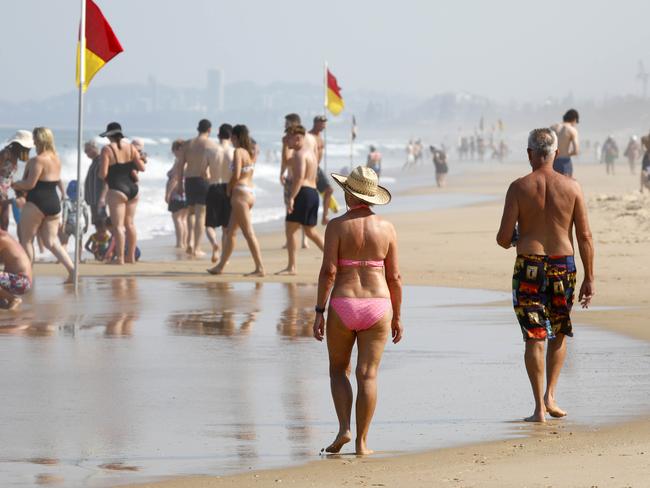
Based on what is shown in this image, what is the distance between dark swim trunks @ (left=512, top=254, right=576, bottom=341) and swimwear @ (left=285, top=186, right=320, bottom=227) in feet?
26.6

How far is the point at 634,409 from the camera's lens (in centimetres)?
798

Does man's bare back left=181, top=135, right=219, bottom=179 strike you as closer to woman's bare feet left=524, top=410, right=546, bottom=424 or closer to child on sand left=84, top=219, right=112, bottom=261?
child on sand left=84, top=219, right=112, bottom=261

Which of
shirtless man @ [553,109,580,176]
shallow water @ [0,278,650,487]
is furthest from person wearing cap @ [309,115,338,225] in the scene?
shallow water @ [0,278,650,487]

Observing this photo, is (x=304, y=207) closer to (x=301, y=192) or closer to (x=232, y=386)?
(x=301, y=192)

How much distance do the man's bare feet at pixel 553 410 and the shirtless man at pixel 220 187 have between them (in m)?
8.87

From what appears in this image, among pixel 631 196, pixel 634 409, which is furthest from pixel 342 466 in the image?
pixel 631 196

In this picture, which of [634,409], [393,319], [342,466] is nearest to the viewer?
[342,466]

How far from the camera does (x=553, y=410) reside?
7.80m

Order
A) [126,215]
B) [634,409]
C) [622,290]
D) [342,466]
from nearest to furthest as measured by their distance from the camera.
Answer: [342,466] → [634,409] → [622,290] → [126,215]

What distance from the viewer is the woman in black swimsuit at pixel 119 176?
17000 mm

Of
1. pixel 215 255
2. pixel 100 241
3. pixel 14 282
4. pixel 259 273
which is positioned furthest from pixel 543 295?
pixel 100 241

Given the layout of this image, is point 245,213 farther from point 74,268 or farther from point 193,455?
point 193,455

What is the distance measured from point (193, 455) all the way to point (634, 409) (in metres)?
2.58

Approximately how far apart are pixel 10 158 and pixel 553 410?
950cm
